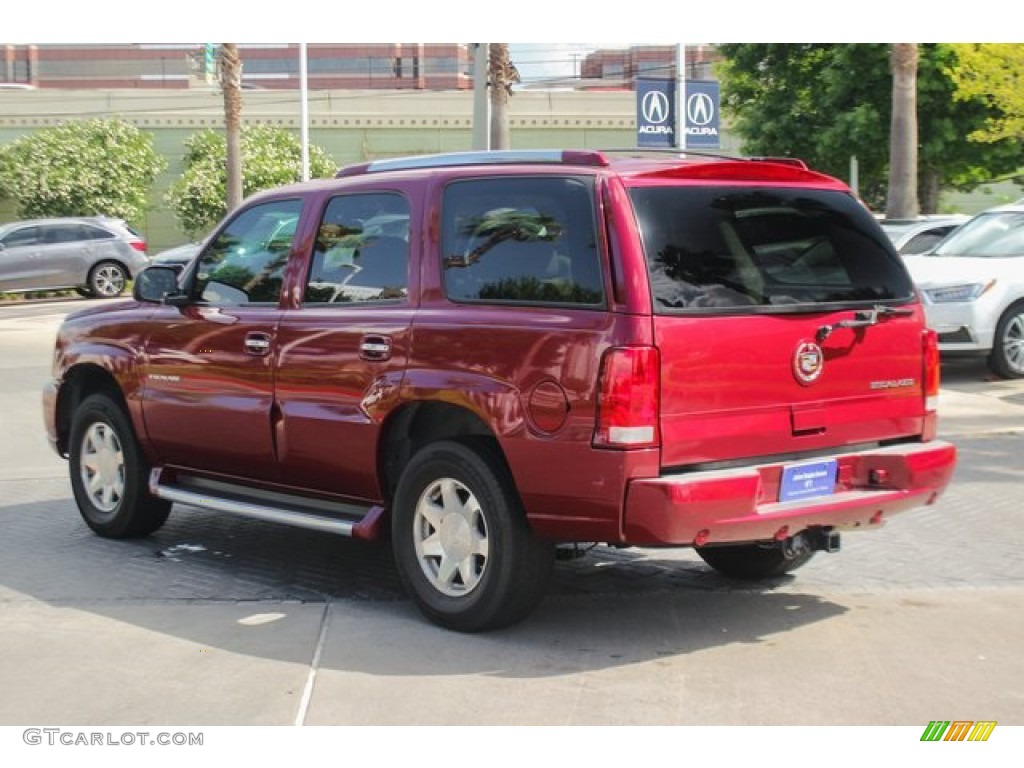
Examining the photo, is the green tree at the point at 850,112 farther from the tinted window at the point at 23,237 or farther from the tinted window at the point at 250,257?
the tinted window at the point at 250,257

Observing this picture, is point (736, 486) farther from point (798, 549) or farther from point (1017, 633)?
point (1017, 633)

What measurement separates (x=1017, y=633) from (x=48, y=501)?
19.8 feet

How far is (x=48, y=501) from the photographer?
9.30m

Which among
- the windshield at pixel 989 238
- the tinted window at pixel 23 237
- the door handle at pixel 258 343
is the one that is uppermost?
the tinted window at pixel 23 237

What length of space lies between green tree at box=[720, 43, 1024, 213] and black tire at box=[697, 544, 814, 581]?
2117cm

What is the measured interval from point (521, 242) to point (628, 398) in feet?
3.09

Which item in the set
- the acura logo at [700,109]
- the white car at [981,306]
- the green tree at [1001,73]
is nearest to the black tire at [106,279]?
the acura logo at [700,109]

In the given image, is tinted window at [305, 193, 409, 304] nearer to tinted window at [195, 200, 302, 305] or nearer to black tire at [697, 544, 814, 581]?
tinted window at [195, 200, 302, 305]

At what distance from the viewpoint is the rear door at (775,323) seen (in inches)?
218

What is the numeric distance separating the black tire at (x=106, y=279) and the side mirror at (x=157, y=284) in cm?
2222

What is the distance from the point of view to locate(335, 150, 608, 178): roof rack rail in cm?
595

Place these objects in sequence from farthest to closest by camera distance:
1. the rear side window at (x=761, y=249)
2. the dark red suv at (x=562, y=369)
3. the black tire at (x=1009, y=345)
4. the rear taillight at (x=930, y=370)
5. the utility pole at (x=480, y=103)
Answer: the utility pole at (x=480, y=103) < the black tire at (x=1009, y=345) < the rear taillight at (x=930, y=370) < the rear side window at (x=761, y=249) < the dark red suv at (x=562, y=369)

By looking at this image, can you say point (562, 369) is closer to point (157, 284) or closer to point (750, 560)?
point (750, 560)

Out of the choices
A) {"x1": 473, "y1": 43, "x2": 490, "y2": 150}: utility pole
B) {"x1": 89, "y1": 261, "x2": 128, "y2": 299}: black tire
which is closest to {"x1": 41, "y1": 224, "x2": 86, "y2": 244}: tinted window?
{"x1": 89, "y1": 261, "x2": 128, "y2": 299}: black tire
